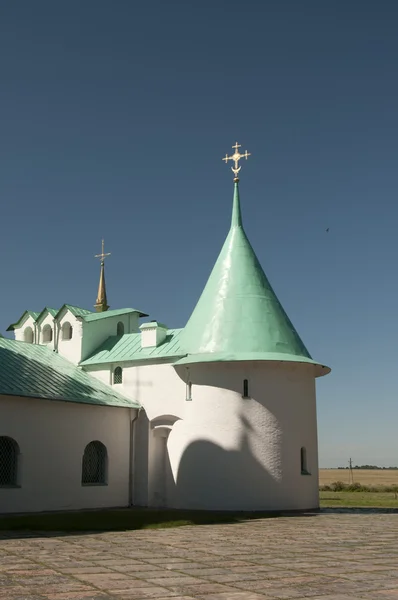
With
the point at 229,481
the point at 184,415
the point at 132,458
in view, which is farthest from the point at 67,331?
the point at 229,481

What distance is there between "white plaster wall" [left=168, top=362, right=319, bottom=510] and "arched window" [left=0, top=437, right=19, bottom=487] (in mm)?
5541

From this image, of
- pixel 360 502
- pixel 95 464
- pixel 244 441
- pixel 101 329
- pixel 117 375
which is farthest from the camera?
pixel 360 502

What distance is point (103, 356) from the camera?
25.6 metres

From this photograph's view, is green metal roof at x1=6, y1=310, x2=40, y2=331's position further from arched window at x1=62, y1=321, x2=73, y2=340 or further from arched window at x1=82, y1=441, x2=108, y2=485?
arched window at x1=82, y1=441, x2=108, y2=485

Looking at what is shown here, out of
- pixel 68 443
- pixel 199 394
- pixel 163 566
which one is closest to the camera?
pixel 163 566

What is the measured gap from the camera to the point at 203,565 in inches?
403

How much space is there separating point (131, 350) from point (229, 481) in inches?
257

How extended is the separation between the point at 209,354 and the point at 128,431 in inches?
170

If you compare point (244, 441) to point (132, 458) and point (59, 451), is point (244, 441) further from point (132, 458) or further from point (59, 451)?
point (59, 451)

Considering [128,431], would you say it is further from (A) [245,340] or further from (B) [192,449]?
(A) [245,340]

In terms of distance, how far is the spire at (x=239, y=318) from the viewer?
2219 cm

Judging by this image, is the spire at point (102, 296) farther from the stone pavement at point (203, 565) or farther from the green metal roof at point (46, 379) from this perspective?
the stone pavement at point (203, 565)

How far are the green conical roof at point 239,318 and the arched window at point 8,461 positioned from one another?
6.16 metres

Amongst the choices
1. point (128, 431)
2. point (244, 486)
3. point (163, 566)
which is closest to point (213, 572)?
point (163, 566)
